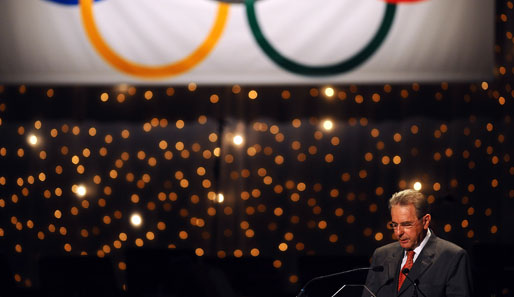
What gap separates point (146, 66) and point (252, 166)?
1152 mm

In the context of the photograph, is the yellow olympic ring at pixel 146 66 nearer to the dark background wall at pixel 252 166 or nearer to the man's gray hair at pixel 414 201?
the dark background wall at pixel 252 166

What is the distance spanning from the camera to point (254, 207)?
16.3ft

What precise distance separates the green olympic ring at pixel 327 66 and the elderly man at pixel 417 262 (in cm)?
153

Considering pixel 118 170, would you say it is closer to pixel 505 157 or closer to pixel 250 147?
pixel 250 147

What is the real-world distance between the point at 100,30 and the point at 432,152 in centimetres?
247

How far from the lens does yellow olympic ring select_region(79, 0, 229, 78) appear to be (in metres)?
4.29

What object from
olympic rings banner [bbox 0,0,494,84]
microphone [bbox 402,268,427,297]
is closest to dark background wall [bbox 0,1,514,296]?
olympic rings banner [bbox 0,0,494,84]

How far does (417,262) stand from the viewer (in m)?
2.75

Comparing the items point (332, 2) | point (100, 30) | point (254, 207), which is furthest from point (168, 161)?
point (332, 2)

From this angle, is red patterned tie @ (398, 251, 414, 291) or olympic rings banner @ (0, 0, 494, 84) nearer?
red patterned tie @ (398, 251, 414, 291)

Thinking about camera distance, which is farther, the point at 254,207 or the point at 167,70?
the point at 254,207

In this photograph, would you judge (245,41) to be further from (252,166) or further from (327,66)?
(252,166)

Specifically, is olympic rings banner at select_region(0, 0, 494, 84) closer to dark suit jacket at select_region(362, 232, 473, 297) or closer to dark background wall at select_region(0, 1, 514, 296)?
dark background wall at select_region(0, 1, 514, 296)

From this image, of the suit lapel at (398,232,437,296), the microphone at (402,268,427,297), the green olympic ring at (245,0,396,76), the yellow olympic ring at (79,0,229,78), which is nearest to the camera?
the microphone at (402,268,427,297)
